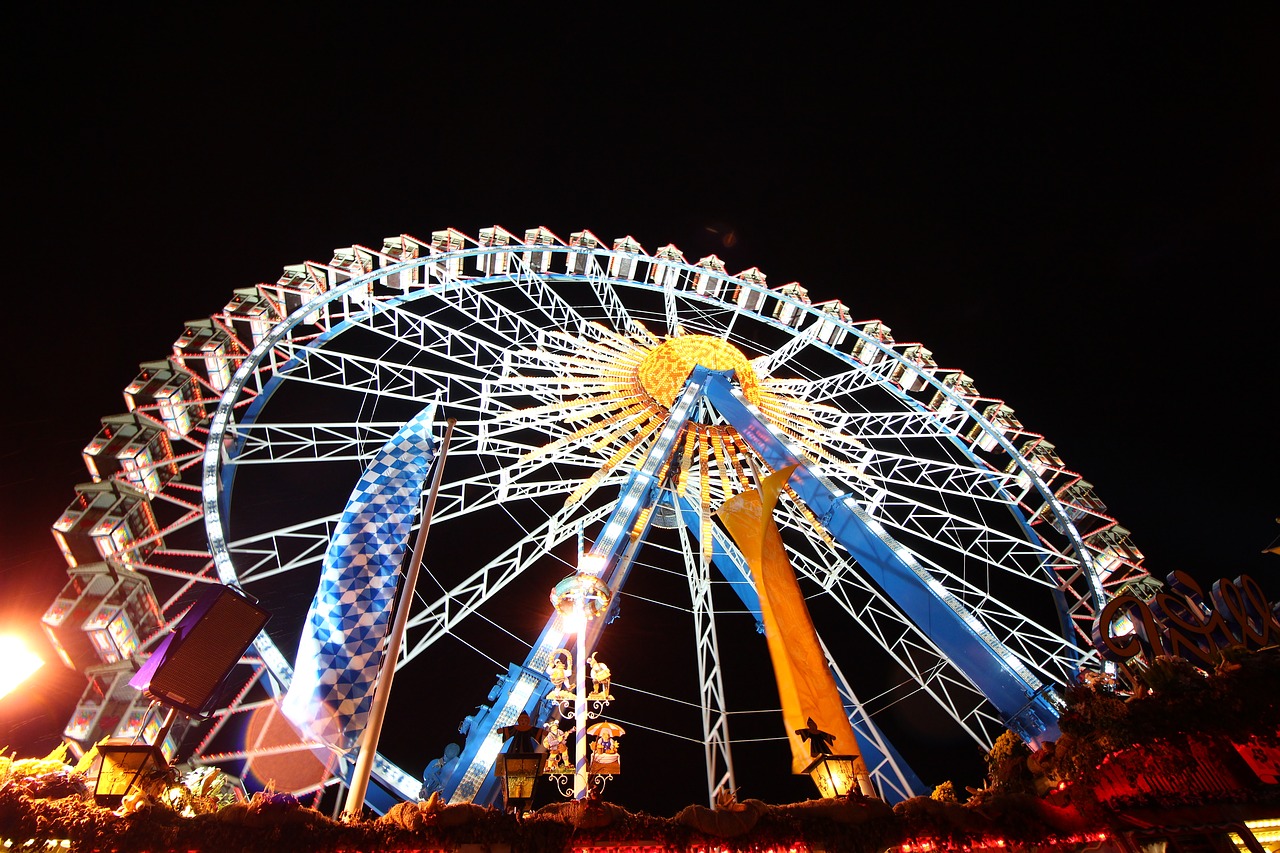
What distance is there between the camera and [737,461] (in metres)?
15.6

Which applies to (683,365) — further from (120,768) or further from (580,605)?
(120,768)

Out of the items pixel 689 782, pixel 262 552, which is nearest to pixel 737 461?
pixel 262 552

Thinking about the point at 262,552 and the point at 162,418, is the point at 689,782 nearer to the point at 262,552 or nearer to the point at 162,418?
the point at 262,552

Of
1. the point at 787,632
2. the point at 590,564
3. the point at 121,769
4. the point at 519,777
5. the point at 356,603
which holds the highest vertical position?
the point at 590,564

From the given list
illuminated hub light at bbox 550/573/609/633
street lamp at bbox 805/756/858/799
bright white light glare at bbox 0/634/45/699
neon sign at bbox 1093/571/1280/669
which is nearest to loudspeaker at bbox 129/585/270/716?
bright white light glare at bbox 0/634/45/699

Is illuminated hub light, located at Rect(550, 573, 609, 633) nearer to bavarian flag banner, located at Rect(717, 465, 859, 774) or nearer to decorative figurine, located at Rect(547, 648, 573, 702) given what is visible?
decorative figurine, located at Rect(547, 648, 573, 702)

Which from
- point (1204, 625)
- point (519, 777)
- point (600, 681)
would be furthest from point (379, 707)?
point (1204, 625)

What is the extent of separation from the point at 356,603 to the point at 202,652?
410cm

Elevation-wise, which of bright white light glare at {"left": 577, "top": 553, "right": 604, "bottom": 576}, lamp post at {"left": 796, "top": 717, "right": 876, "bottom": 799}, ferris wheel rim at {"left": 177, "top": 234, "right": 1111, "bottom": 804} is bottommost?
lamp post at {"left": 796, "top": 717, "right": 876, "bottom": 799}

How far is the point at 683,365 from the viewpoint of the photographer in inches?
619

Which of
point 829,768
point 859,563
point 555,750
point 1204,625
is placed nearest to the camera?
point 829,768

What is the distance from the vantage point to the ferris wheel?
35.5ft

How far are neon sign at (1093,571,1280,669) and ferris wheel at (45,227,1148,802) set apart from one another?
1.47 metres

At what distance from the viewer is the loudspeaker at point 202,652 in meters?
6.75
